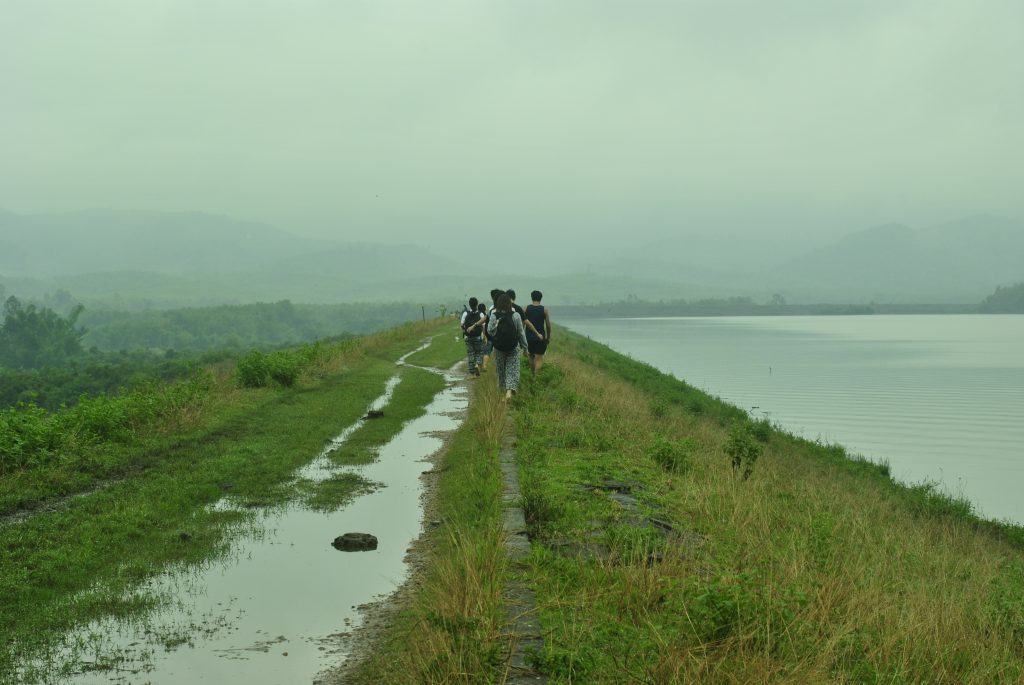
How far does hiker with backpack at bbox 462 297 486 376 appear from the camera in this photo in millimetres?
23087

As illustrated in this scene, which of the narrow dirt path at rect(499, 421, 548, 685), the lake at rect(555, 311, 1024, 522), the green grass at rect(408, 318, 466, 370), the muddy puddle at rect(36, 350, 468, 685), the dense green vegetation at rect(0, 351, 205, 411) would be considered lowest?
the dense green vegetation at rect(0, 351, 205, 411)

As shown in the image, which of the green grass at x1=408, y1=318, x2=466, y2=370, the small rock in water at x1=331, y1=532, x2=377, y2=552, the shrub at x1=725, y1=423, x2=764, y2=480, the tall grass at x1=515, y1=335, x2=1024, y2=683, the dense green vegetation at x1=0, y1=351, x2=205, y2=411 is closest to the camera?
the tall grass at x1=515, y1=335, x2=1024, y2=683

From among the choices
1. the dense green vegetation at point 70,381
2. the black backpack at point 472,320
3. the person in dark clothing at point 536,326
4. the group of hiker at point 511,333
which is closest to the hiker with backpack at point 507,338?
the group of hiker at point 511,333

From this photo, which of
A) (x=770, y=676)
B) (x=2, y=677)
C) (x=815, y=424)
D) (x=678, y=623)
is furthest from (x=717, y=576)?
(x=815, y=424)

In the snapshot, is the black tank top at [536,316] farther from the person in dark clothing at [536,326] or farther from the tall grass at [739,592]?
the tall grass at [739,592]

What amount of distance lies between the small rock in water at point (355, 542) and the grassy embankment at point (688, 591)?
0.73 meters

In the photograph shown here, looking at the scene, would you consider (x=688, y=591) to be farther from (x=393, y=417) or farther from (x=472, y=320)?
(x=472, y=320)

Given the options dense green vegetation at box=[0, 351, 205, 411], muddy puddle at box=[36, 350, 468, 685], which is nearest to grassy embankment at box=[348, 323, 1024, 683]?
muddy puddle at box=[36, 350, 468, 685]

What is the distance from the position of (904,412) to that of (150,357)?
334 feet

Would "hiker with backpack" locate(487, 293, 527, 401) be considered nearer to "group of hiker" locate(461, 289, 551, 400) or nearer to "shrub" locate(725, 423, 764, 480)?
"group of hiker" locate(461, 289, 551, 400)

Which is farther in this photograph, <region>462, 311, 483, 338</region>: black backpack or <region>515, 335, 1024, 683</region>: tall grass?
<region>462, 311, 483, 338</region>: black backpack

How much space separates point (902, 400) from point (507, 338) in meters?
38.3

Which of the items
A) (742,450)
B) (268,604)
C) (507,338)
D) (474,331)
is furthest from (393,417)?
(268,604)

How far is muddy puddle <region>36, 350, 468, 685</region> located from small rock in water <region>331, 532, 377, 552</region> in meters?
0.11
